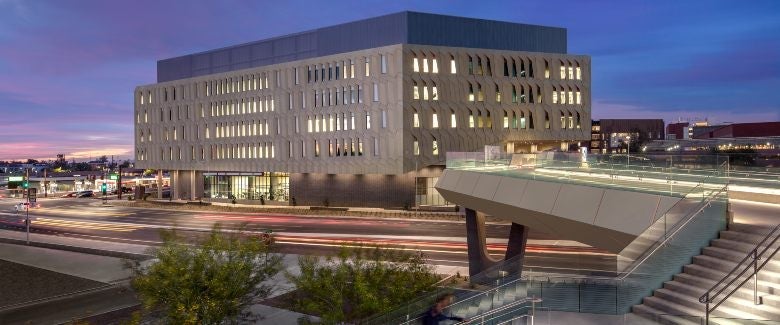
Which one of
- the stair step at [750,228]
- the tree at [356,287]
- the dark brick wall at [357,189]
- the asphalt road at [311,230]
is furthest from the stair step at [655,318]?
the dark brick wall at [357,189]

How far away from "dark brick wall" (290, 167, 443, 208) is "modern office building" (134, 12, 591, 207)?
0.48 ft

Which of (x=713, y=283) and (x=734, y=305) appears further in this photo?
(x=713, y=283)

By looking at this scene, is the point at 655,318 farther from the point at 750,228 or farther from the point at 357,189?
the point at 357,189

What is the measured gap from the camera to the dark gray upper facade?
73188 millimetres

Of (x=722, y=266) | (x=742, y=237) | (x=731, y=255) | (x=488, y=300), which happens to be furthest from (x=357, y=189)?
(x=722, y=266)

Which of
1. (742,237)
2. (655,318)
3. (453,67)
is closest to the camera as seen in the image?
(655,318)

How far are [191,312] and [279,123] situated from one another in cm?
6788

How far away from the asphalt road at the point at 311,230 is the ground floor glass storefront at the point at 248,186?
12700mm

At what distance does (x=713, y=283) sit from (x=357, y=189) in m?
64.5

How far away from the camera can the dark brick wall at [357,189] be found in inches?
2827

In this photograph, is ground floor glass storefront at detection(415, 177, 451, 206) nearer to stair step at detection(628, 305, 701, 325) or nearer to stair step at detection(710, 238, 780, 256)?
stair step at detection(710, 238, 780, 256)

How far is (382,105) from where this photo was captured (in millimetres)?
70500

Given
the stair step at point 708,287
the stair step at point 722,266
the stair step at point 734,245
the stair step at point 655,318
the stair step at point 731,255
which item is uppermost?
the stair step at point 734,245

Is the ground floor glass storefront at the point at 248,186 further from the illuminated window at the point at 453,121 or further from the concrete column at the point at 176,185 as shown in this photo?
the illuminated window at the point at 453,121
